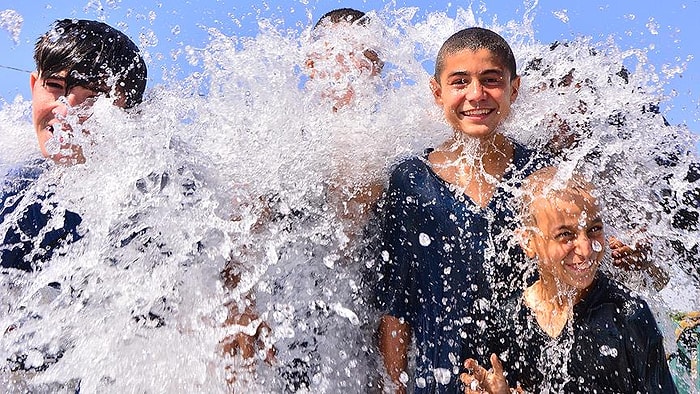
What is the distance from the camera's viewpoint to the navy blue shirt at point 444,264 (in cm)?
216

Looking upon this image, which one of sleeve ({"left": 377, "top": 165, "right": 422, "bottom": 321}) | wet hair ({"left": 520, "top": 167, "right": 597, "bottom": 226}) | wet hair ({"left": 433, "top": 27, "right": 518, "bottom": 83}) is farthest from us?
wet hair ({"left": 433, "top": 27, "right": 518, "bottom": 83})

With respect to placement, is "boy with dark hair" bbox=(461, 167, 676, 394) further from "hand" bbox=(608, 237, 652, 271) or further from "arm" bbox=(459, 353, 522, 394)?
"hand" bbox=(608, 237, 652, 271)

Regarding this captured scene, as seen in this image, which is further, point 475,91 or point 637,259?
point 637,259

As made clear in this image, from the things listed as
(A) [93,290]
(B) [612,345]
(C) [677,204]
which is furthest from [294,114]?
(C) [677,204]

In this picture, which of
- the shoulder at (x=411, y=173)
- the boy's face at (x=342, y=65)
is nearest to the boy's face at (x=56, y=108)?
the boy's face at (x=342, y=65)

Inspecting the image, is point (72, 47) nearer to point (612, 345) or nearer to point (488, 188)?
point (488, 188)

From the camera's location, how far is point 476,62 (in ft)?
8.29

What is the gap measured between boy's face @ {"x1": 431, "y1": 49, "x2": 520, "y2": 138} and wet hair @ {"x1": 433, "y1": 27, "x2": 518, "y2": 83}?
22 millimetres

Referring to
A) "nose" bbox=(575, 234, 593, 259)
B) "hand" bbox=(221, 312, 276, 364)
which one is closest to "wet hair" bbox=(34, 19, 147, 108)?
"hand" bbox=(221, 312, 276, 364)

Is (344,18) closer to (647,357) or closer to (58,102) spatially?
(58,102)

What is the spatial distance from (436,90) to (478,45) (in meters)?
0.24

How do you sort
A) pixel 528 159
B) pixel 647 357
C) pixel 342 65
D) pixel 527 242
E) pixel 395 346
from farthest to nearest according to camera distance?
pixel 342 65 < pixel 528 159 < pixel 395 346 < pixel 527 242 < pixel 647 357

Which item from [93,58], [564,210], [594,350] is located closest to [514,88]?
[564,210]

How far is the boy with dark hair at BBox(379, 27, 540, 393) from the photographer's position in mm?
2180
